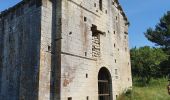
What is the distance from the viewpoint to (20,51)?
15.0 meters

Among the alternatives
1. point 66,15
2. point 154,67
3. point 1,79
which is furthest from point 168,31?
point 1,79

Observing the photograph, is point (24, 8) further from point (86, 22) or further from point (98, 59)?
point (98, 59)

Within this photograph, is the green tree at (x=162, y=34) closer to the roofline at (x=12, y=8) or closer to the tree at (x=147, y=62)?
the tree at (x=147, y=62)

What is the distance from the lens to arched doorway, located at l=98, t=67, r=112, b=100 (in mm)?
18670

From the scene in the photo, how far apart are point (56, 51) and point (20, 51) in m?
2.51

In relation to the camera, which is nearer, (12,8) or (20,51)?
(20,51)

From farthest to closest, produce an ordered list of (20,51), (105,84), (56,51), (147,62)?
(147,62), (105,84), (20,51), (56,51)

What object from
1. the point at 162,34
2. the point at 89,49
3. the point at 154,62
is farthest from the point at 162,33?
the point at 89,49

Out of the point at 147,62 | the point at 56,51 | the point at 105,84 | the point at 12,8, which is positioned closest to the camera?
the point at 56,51

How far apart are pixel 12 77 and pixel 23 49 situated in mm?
2087

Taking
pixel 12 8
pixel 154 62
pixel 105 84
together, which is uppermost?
pixel 12 8

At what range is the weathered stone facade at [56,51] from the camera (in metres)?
13.6

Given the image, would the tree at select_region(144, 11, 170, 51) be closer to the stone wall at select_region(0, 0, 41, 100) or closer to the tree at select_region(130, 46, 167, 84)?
the tree at select_region(130, 46, 167, 84)

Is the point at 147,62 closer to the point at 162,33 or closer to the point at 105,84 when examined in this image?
the point at 162,33
